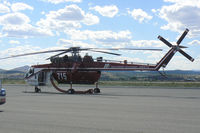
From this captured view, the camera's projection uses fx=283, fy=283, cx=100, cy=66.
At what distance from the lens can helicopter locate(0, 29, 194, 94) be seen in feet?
81.6

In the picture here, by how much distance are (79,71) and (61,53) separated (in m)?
2.60

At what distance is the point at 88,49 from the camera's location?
26.2 m

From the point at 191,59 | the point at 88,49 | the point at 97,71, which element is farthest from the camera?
the point at 97,71

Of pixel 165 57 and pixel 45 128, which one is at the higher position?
pixel 165 57

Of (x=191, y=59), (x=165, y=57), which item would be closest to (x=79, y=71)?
(x=165, y=57)

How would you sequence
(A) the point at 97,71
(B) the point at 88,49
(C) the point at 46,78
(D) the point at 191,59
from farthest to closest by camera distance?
(C) the point at 46,78 < (A) the point at 97,71 < (B) the point at 88,49 < (D) the point at 191,59

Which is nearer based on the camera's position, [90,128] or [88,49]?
[90,128]

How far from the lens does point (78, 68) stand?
92.8ft

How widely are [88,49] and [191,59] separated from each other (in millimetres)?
9174

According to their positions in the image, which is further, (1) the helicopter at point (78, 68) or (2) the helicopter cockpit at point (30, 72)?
(2) the helicopter cockpit at point (30, 72)

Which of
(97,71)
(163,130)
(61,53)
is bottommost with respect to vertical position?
(163,130)

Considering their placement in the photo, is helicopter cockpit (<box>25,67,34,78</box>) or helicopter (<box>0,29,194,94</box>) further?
helicopter cockpit (<box>25,67,34,78</box>)

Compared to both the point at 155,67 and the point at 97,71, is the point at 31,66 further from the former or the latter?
the point at 155,67

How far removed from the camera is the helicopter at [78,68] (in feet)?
81.6
